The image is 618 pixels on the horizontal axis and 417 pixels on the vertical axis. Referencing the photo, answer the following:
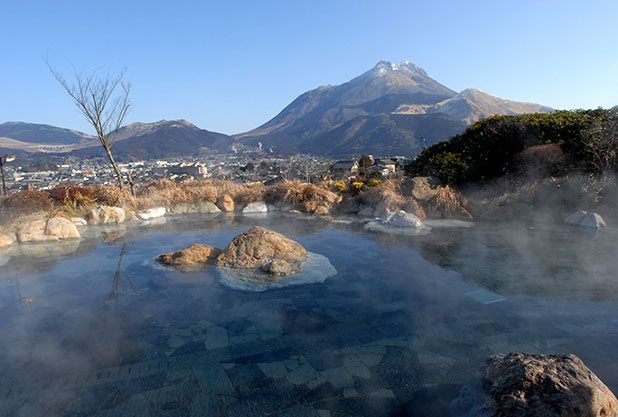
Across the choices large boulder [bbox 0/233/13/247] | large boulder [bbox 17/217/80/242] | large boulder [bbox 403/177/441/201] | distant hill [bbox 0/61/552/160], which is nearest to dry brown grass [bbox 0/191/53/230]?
large boulder [bbox 17/217/80/242]

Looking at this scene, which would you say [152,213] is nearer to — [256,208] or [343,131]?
[256,208]

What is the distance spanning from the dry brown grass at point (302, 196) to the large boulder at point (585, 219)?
236 inches

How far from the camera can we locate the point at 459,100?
123 m

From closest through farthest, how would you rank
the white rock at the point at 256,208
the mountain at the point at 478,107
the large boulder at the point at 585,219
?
the large boulder at the point at 585,219
the white rock at the point at 256,208
the mountain at the point at 478,107

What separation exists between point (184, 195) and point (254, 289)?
27.2 feet

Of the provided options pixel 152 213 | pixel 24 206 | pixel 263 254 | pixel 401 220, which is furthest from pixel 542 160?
pixel 24 206

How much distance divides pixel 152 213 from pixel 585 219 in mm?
11458

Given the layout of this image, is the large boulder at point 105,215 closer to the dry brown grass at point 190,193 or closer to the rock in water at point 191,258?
the dry brown grass at point 190,193

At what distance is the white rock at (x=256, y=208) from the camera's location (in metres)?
11.4

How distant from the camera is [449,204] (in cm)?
927

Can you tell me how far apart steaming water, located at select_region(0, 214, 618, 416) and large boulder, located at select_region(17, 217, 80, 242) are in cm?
160

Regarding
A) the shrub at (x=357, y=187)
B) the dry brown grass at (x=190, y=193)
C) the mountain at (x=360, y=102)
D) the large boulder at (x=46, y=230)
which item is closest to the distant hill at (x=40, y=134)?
the mountain at (x=360, y=102)

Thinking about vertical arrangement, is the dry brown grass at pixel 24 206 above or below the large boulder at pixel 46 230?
above

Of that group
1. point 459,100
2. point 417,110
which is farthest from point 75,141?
point 459,100
